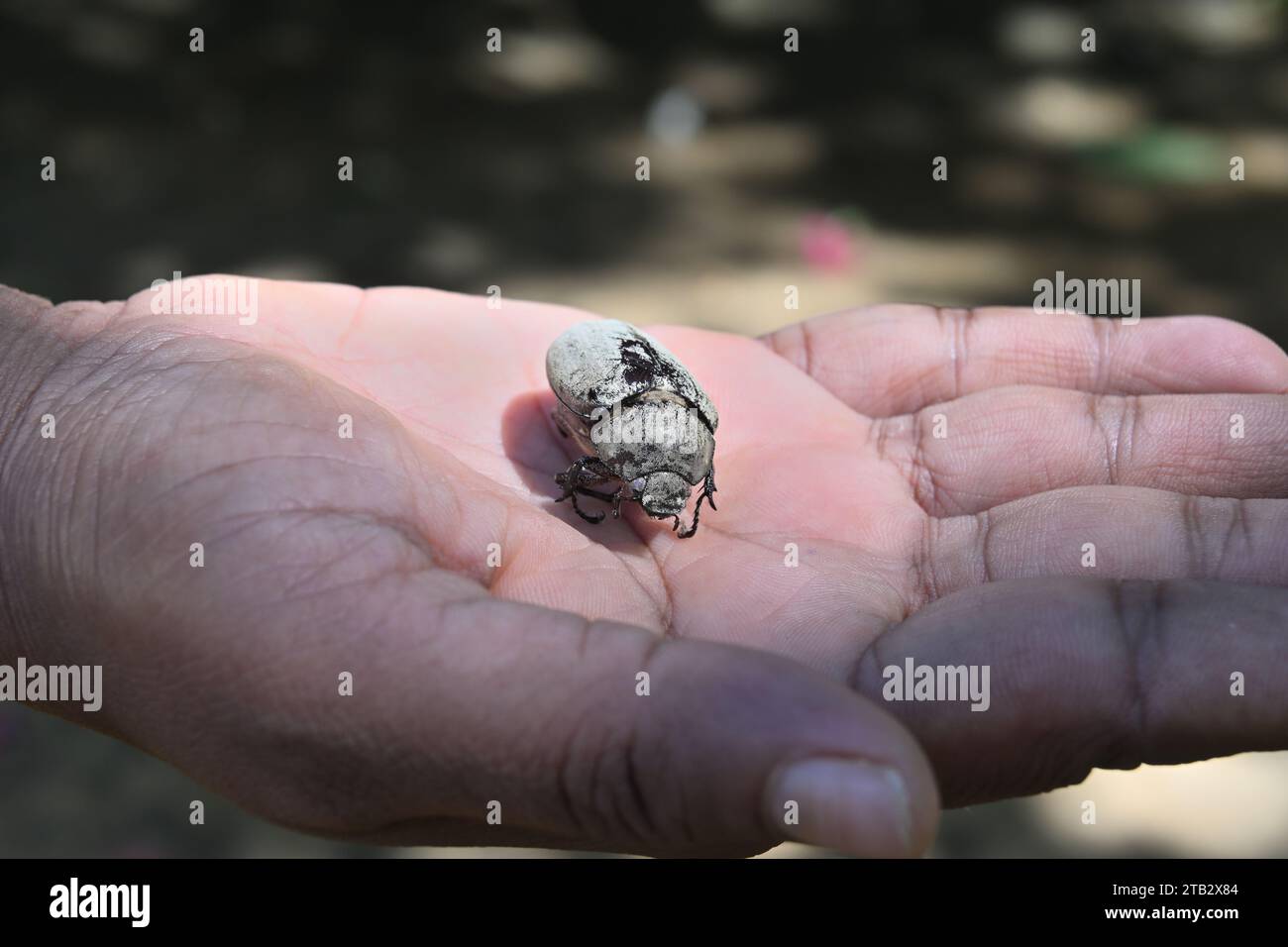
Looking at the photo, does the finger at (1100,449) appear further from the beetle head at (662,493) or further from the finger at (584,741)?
the finger at (584,741)

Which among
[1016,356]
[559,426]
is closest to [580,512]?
[559,426]

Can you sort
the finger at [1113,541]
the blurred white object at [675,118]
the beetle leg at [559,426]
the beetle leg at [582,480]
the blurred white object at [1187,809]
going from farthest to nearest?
the blurred white object at [675,118], the blurred white object at [1187,809], the beetle leg at [559,426], the beetle leg at [582,480], the finger at [1113,541]

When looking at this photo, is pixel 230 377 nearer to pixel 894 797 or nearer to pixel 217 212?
pixel 894 797

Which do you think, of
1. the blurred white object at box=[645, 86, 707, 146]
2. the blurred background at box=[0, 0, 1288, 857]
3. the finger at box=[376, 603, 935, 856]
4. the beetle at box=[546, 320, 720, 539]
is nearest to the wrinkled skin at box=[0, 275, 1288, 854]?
the finger at box=[376, 603, 935, 856]

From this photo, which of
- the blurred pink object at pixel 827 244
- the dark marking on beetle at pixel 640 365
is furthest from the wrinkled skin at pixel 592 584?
the blurred pink object at pixel 827 244

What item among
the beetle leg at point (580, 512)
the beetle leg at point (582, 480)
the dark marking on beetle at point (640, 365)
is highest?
the dark marking on beetle at point (640, 365)

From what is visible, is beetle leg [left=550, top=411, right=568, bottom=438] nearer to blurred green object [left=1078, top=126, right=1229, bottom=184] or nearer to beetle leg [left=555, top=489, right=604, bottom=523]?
beetle leg [left=555, top=489, right=604, bottom=523]

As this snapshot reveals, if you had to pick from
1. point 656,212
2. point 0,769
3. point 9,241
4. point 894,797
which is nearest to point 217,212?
point 9,241
